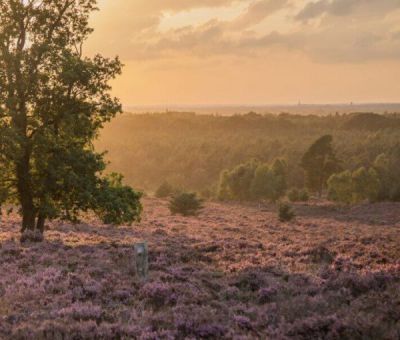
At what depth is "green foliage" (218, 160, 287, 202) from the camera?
291ft

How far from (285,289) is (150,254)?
255 inches

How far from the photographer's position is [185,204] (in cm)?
5794

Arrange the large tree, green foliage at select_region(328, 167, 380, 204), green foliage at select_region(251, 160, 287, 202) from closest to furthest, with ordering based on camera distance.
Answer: the large tree
green foliage at select_region(328, 167, 380, 204)
green foliage at select_region(251, 160, 287, 202)

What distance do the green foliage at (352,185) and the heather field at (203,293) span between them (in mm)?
63660

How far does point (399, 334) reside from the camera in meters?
8.91

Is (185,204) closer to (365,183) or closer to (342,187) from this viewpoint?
(342,187)

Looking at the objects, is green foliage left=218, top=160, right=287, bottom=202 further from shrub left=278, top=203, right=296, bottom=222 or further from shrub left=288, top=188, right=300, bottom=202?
shrub left=278, top=203, right=296, bottom=222

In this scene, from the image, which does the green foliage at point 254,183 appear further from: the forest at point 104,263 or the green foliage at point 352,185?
the forest at point 104,263

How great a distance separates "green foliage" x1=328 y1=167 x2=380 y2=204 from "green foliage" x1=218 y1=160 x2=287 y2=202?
9.94 metres

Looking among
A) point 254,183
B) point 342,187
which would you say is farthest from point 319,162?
point 254,183

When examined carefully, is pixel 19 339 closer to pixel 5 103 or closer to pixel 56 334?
pixel 56 334

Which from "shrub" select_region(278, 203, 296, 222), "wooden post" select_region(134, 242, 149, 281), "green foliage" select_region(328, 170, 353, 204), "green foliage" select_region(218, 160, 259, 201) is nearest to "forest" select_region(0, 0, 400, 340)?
"wooden post" select_region(134, 242, 149, 281)

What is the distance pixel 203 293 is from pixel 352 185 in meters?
73.5

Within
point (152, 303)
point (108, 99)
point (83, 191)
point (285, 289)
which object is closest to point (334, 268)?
point (285, 289)
